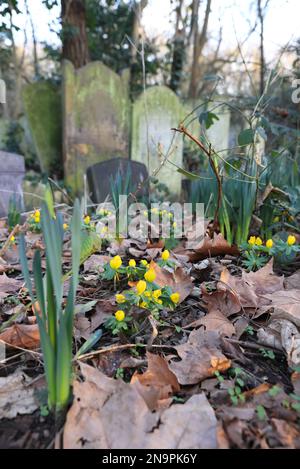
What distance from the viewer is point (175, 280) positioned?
1.35 meters

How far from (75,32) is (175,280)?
5760mm

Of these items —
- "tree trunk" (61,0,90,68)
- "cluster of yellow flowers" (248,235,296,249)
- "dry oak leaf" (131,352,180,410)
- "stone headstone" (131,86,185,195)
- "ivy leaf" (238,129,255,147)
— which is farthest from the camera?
"tree trunk" (61,0,90,68)

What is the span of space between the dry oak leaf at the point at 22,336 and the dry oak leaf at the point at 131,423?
0.88 ft

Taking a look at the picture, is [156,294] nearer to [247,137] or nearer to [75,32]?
[247,137]

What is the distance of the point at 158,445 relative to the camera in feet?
2.27

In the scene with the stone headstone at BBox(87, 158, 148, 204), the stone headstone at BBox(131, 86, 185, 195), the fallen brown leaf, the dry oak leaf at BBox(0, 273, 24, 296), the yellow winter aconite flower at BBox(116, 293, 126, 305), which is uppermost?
the stone headstone at BBox(131, 86, 185, 195)

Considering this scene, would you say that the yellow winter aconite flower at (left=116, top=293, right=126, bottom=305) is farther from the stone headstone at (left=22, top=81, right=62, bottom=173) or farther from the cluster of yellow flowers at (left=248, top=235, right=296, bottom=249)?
the stone headstone at (left=22, top=81, right=62, bottom=173)

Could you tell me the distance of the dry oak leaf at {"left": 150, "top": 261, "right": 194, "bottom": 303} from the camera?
1308mm

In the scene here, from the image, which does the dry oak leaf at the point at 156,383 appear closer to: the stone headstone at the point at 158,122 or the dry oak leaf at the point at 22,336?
the dry oak leaf at the point at 22,336

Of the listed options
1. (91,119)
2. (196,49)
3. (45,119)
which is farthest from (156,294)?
(196,49)

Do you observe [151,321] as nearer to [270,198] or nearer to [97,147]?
[270,198]

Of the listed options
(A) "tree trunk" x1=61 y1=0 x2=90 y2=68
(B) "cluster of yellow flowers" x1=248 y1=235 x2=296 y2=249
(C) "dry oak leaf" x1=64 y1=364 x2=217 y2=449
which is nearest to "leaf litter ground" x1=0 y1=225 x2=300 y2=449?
(C) "dry oak leaf" x1=64 y1=364 x2=217 y2=449

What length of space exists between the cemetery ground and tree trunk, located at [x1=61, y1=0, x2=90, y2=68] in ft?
18.4

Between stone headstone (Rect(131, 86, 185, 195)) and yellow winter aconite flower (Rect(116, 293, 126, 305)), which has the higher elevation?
stone headstone (Rect(131, 86, 185, 195))
